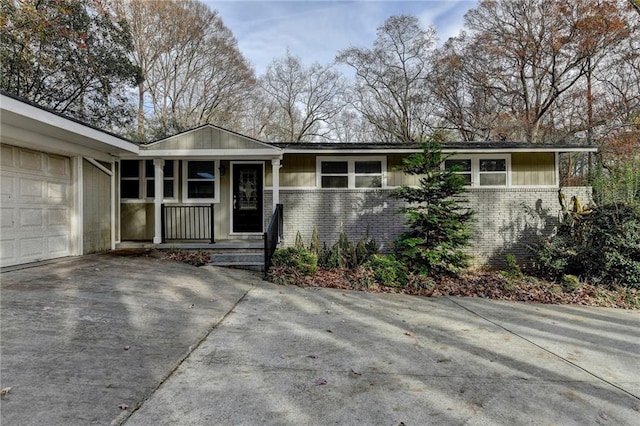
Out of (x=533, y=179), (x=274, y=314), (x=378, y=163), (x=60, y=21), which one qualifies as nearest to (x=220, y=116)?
(x=60, y=21)

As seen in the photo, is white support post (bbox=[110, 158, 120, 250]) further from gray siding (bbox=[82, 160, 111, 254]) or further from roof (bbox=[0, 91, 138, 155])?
roof (bbox=[0, 91, 138, 155])

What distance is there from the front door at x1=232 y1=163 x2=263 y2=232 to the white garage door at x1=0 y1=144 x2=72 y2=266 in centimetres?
403

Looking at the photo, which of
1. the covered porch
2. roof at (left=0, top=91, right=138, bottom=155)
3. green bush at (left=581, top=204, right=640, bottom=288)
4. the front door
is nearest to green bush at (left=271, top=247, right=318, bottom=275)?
the covered porch

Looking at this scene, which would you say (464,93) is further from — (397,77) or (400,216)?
(400,216)

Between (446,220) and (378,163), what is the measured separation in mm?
2943

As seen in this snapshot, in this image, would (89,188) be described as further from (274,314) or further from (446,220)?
(446,220)

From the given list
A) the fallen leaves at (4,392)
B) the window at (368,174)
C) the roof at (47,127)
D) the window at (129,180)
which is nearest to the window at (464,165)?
the window at (368,174)

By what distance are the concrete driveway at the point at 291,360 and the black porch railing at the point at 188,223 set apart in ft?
13.4

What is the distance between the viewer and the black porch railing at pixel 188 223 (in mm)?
10055

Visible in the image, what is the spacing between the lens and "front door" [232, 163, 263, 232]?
33.8 ft

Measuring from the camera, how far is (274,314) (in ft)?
16.8

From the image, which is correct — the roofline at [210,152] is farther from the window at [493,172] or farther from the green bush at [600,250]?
the green bush at [600,250]

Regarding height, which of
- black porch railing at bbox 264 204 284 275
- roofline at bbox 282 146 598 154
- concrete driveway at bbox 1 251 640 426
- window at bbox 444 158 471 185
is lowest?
concrete driveway at bbox 1 251 640 426

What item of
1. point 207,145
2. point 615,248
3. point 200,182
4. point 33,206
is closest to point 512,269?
point 615,248
